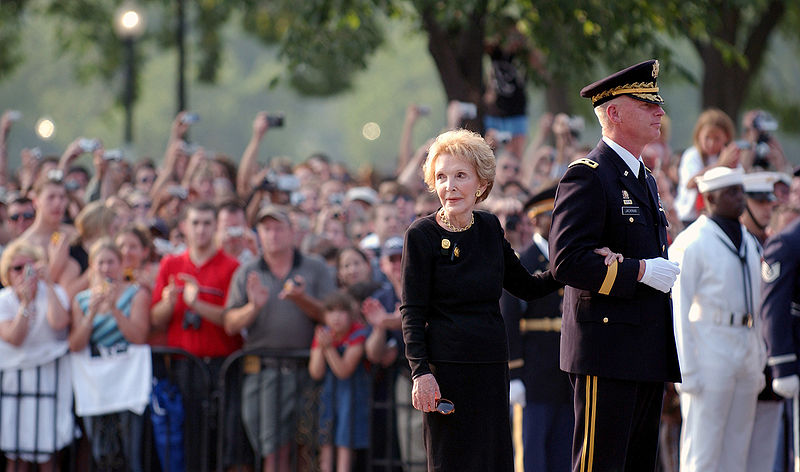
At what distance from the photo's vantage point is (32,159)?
14219 millimetres

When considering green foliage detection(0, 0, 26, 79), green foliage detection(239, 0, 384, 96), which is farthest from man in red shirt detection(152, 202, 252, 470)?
green foliage detection(0, 0, 26, 79)

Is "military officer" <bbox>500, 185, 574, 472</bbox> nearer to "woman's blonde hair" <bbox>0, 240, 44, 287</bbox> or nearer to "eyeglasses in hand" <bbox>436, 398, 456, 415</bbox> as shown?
"eyeglasses in hand" <bbox>436, 398, 456, 415</bbox>

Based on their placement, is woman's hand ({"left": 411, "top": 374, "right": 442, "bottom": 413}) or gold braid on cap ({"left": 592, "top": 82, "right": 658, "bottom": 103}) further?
gold braid on cap ({"left": 592, "top": 82, "right": 658, "bottom": 103})

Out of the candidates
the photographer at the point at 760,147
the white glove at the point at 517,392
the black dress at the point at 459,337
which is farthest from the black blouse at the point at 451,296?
the photographer at the point at 760,147

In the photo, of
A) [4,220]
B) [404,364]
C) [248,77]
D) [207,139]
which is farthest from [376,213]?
[248,77]

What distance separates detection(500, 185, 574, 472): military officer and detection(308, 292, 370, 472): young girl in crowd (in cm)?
132

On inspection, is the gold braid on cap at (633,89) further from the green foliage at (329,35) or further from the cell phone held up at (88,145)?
the cell phone held up at (88,145)

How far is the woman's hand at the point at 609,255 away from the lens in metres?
5.67

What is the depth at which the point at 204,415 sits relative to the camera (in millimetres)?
9969

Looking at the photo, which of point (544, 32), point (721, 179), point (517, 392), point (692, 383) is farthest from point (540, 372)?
point (544, 32)

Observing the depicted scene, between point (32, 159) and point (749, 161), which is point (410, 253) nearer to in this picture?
point (749, 161)

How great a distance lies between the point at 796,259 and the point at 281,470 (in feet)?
13.3

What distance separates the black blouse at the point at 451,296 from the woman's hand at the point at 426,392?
0.06m

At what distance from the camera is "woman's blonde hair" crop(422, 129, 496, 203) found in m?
6.02
